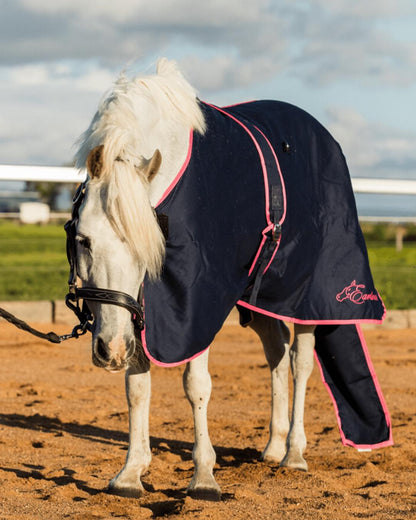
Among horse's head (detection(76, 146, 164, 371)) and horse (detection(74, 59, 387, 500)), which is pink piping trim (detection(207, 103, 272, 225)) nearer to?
horse (detection(74, 59, 387, 500))

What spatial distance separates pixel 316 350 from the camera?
4.38 metres

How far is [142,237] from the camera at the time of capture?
2936 mm

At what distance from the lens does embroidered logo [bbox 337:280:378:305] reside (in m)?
3.95

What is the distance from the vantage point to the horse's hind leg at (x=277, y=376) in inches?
167

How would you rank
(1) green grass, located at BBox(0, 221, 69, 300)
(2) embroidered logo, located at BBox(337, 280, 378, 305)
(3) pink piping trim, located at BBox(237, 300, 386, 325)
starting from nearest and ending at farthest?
(3) pink piping trim, located at BBox(237, 300, 386, 325), (2) embroidered logo, located at BBox(337, 280, 378, 305), (1) green grass, located at BBox(0, 221, 69, 300)

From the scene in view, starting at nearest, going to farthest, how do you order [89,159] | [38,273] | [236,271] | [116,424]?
[89,159]
[236,271]
[116,424]
[38,273]

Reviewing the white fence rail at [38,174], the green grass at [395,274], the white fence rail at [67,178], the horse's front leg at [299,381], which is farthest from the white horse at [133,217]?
the green grass at [395,274]

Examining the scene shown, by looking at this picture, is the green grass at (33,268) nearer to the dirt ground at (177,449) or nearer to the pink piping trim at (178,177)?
the dirt ground at (177,449)

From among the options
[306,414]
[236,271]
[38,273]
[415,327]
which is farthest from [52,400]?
[38,273]

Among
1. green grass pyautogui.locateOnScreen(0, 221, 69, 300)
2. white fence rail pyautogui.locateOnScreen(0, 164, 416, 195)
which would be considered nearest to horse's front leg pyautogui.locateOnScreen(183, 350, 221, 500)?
white fence rail pyautogui.locateOnScreen(0, 164, 416, 195)

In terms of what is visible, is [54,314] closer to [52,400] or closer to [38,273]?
[52,400]

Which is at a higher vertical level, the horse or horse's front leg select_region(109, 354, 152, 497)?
the horse

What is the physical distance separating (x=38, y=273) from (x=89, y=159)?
10303 millimetres

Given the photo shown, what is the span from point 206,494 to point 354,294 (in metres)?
1.27
